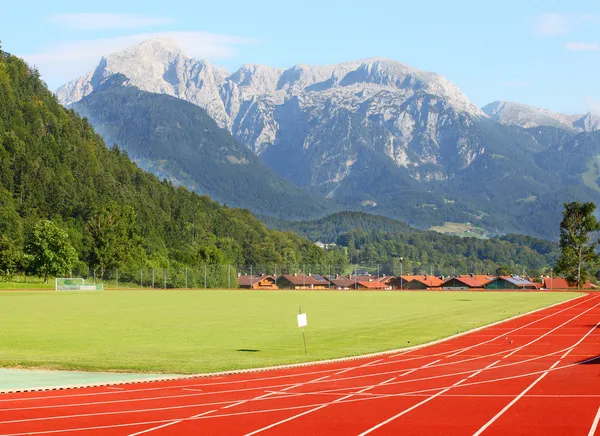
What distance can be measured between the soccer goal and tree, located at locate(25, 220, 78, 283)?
432cm

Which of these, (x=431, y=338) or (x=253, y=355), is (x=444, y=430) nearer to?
(x=253, y=355)

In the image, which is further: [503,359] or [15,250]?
[15,250]

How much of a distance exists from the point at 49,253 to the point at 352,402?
115m

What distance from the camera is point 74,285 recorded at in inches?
4786

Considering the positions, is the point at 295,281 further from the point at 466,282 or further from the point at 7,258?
the point at 7,258

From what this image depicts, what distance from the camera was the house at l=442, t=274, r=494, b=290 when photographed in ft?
619

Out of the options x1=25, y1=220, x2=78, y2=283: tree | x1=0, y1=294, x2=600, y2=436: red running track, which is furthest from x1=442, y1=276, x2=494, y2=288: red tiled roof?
x1=0, y1=294, x2=600, y2=436: red running track

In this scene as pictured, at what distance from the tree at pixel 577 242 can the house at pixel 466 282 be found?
68408 millimetres

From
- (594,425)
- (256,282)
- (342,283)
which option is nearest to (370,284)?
(342,283)

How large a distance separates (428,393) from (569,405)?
3368mm

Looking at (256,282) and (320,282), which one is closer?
(256,282)

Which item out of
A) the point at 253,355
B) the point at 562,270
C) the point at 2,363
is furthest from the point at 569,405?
the point at 562,270

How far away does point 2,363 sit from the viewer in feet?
90.5

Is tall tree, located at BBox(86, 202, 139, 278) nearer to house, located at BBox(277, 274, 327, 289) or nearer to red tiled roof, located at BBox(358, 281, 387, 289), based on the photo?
house, located at BBox(277, 274, 327, 289)
